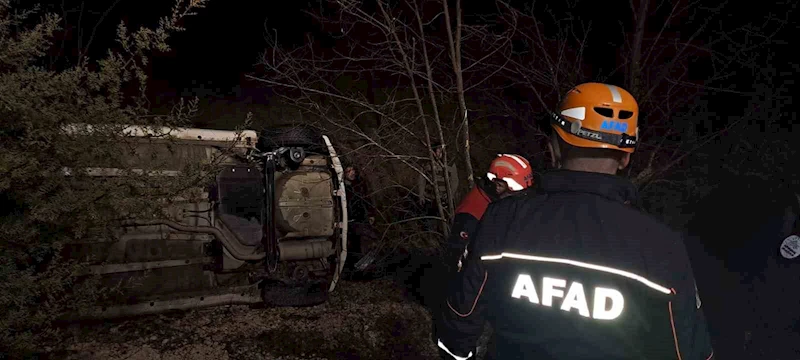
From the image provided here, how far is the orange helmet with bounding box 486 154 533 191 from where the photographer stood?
14.4ft

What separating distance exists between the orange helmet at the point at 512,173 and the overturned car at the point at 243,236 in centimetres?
175

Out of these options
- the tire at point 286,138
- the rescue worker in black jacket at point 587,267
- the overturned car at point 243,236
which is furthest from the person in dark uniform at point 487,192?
the rescue worker in black jacket at point 587,267

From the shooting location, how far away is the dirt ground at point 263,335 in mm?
4285

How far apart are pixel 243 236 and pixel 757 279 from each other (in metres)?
4.26

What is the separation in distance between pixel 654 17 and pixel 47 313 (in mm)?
7619

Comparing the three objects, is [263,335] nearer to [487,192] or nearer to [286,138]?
[286,138]

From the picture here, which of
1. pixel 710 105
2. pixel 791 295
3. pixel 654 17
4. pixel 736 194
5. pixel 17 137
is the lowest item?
pixel 791 295

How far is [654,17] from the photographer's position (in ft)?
23.5

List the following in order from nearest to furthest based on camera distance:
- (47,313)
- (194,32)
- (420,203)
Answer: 1. (47,313)
2. (420,203)
3. (194,32)

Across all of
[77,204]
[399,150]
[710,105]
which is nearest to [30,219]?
[77,204]

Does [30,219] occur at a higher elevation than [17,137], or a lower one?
lower

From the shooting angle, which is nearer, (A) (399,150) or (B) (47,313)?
(B) (47,313)

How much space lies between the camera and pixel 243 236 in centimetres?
508

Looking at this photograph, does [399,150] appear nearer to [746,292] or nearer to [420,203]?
[420,203]
